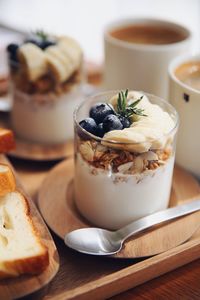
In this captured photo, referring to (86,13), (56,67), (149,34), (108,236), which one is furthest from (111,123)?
(86,13)

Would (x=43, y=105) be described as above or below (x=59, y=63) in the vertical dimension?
below

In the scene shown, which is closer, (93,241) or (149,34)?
(93,241)

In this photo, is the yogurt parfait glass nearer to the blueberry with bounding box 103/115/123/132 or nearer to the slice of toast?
the slice of toast

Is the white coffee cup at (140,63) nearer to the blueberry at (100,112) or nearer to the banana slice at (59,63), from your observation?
the banana slice at (59,63)

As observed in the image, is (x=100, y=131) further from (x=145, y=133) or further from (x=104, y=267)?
(x=104, y=267)

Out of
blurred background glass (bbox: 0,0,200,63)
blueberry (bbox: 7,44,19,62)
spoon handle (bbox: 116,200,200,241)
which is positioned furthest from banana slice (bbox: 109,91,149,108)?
blurred background glass (bbox: 0,0,200,63)

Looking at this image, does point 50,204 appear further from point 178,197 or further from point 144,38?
point 144,38
